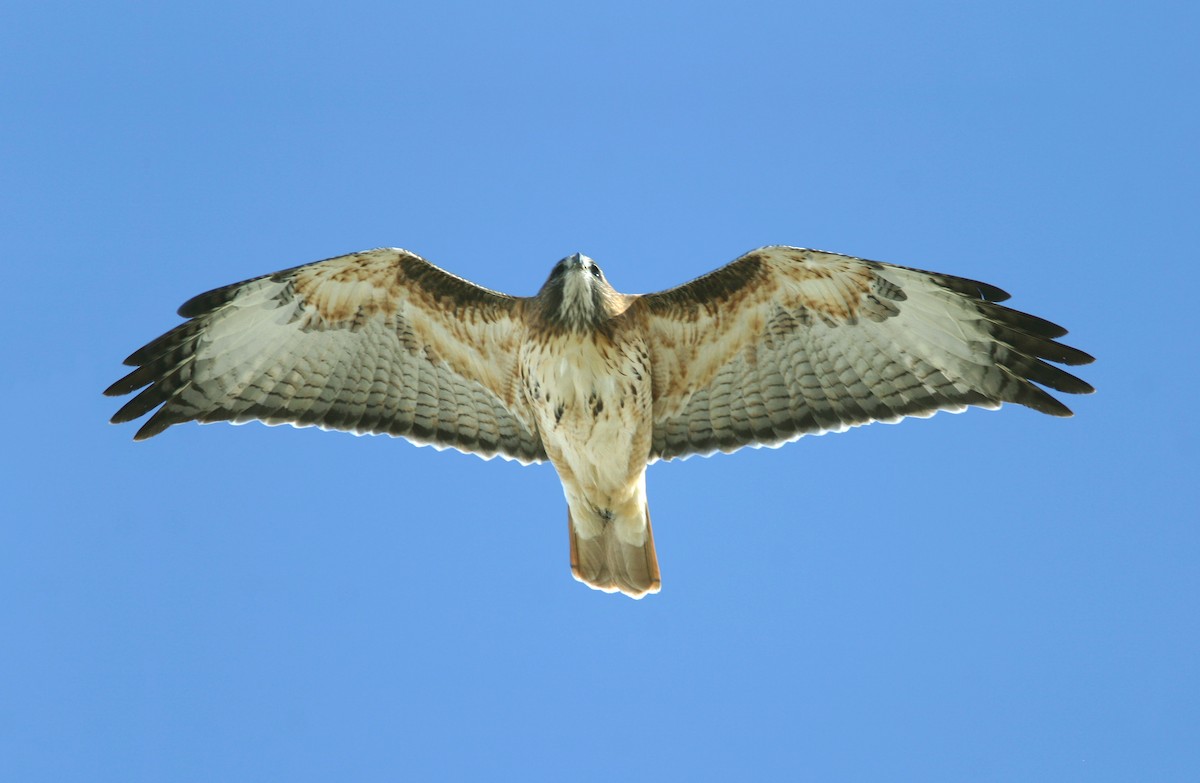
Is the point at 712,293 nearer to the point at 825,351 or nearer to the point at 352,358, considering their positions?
the point at 825,351

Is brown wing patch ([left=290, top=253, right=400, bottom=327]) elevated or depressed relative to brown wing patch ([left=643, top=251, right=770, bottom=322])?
elevated

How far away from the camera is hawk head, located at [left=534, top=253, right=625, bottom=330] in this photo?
7.36 meters

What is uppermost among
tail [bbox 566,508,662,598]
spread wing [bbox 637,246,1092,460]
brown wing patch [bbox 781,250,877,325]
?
brown wing patch [bbox 781,250,877,325]

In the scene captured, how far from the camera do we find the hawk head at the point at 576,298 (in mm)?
7355

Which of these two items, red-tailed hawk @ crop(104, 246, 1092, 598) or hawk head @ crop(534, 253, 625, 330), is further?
red-tailed hawk @ crop(104, 246, 1092, 598)

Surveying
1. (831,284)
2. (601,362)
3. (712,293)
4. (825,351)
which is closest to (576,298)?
(601,362)

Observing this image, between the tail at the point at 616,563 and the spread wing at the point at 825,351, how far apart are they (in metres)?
0.71

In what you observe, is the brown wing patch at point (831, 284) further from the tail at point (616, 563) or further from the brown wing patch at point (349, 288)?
the brown wing patch at point (349, 288)

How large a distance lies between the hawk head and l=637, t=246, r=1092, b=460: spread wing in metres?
0.47

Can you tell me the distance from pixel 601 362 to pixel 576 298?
1.52 feet

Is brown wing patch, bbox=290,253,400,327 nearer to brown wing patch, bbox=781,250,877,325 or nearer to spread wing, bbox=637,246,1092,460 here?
spread wing, bbox=637,246,1092,460

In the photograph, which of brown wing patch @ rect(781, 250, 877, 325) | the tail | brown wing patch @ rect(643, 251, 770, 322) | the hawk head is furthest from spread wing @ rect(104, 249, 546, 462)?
brown wing patch @ rect(781, 250, 877, 325)

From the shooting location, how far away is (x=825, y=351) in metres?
8.05

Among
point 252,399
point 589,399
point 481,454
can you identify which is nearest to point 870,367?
point 589,399
